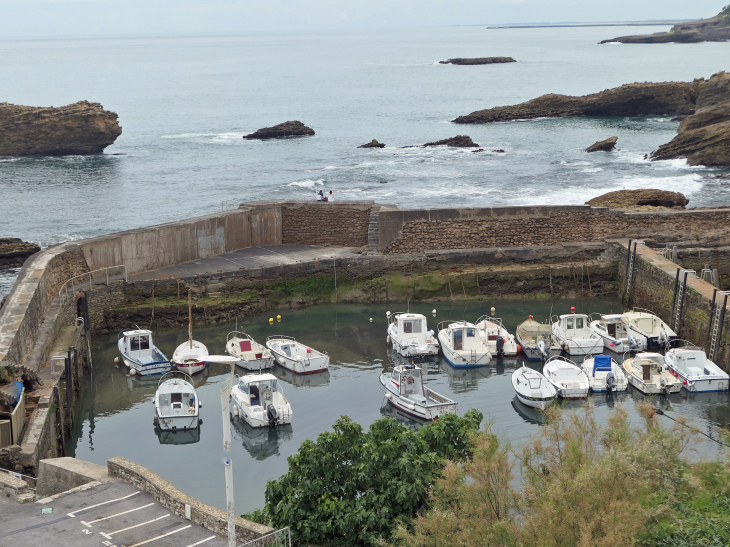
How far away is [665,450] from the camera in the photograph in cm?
1365

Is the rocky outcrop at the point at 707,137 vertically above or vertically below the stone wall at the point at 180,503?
above

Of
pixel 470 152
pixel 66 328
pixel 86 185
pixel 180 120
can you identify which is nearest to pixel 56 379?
pixel 66 328

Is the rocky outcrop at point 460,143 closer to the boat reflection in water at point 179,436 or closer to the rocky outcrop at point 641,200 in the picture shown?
the rocky outcrop at point 641,200

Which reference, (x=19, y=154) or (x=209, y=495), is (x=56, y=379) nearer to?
(x=209, y=495)

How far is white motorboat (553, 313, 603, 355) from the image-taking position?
27.6m

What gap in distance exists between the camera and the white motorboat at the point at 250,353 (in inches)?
1054

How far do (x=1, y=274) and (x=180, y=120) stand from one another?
7129cm

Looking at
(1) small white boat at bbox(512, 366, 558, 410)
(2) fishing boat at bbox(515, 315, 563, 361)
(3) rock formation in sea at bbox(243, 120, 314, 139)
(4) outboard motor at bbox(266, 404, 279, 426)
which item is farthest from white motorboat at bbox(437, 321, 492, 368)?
(3) rock formation in sea at bbox(243, 120, 314, 139)

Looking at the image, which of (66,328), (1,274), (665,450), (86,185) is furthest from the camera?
(86,185)

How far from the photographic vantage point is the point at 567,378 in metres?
24.9

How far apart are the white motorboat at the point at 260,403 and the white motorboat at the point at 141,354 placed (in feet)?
12.5

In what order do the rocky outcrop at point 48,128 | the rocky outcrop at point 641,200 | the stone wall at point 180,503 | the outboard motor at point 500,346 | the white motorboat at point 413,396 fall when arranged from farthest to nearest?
1. the rocky outcrop at point 48,128
2. the rocky outcrop at point 641,200
3. the outboard motor at point 500,346
4. the white motorboat at point 413,396
5. the stone wall at point 180,503

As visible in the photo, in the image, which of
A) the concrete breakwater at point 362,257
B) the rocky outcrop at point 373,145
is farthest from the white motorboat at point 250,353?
the rocky outcrop at point 373,145

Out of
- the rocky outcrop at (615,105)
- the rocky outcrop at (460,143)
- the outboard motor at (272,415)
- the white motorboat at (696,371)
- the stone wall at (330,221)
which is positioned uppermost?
the rocky outcrop at (615,105)
